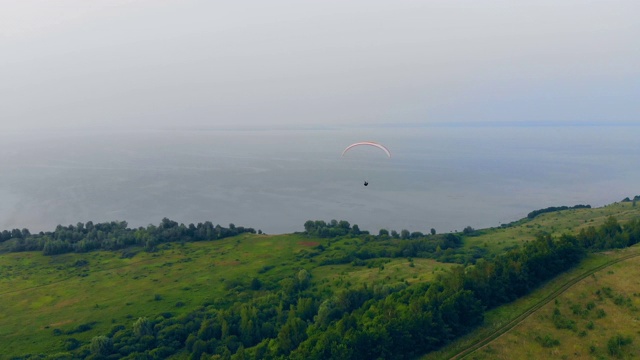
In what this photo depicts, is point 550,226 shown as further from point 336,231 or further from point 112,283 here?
point 112,283

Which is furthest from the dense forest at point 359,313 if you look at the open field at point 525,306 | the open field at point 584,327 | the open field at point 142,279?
the open field at point 584,327

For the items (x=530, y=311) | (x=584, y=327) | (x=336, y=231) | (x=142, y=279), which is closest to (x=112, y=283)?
(x=142, y=279)

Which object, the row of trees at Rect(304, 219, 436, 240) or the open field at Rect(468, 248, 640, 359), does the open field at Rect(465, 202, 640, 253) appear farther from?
the open field at Rect(468, 248, 640, 359)

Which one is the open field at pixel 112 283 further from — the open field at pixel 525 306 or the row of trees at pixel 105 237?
the open field at pixel 525 306

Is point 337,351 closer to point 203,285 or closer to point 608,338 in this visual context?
point 608,338

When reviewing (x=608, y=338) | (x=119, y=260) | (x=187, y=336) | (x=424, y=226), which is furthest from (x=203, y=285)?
(x=424, y=226)

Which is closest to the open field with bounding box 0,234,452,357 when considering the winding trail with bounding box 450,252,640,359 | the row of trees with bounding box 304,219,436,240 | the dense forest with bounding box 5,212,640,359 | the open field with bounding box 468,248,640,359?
the dense forest with bounding box 5,212,640,359

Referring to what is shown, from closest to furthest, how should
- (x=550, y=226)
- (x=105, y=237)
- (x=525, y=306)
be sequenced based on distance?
1. (x=525, y=306)
2. (x=550, y=226)
3. (x=105, y=237)
